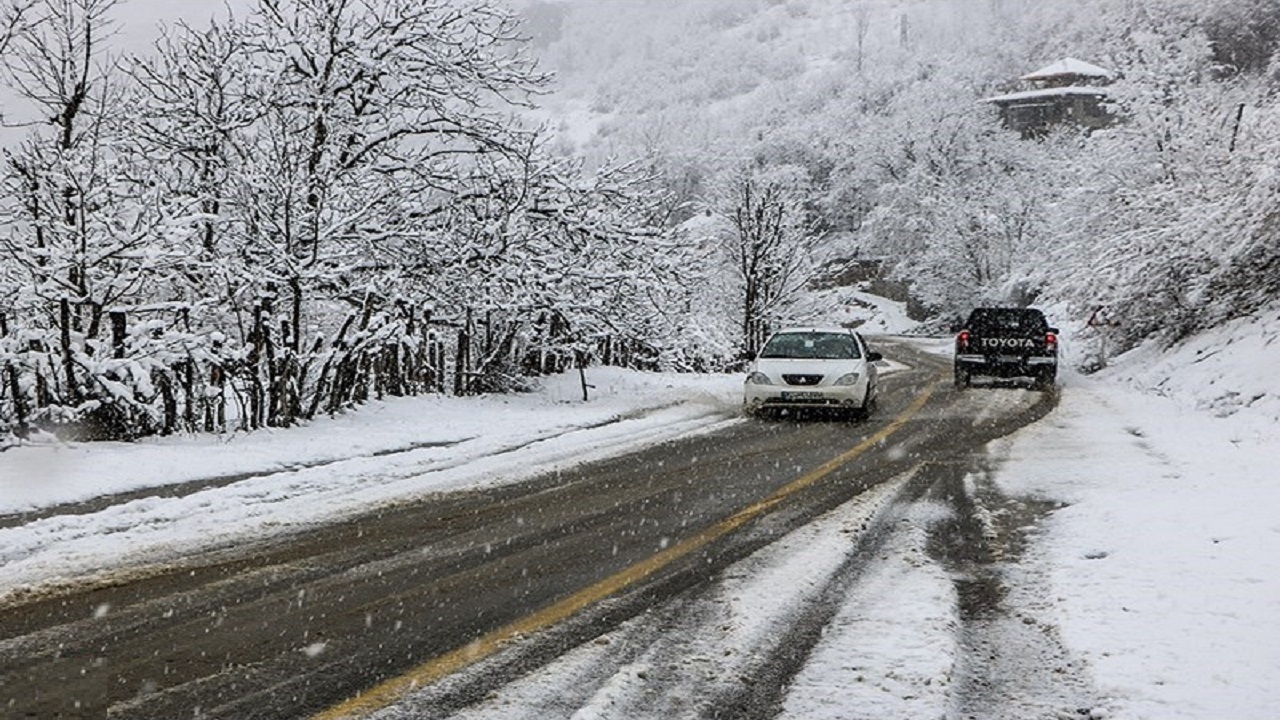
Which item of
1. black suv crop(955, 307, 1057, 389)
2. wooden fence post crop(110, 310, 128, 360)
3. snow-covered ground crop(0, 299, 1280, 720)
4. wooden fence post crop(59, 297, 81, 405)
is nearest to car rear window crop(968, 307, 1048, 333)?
black suv crop(955, 307, 1057, 389)

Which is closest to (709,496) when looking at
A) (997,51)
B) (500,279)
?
(500,279)

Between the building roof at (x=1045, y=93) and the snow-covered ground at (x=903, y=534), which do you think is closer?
the snow-covered ground at (x=903, y=534)

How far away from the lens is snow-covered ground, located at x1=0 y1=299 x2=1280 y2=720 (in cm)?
402

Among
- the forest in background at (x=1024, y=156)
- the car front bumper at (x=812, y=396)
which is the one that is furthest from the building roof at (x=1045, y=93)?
the car front bumper at (x=812, y=396)

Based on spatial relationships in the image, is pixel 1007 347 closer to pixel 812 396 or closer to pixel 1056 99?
pixel 812 396

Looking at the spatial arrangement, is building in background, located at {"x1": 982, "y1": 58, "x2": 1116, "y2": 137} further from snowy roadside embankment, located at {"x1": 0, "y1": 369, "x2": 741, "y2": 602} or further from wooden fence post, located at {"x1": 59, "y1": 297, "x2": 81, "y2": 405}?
wooden fence post, located at {"x1": 59, "y1": 297, "x2": 81, "y2": 405}

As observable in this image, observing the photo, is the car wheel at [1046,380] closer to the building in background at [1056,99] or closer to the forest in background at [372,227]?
the forest in background at [372,227]

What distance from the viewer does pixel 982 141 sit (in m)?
81.9

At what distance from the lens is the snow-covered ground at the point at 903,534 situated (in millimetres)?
4023

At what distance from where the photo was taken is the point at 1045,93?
314 ft

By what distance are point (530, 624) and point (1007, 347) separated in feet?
63.7

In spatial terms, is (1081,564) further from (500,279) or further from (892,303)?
(892,303)

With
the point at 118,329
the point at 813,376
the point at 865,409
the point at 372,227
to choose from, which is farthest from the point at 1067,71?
the point at 118,329

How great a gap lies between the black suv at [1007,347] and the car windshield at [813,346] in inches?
234
